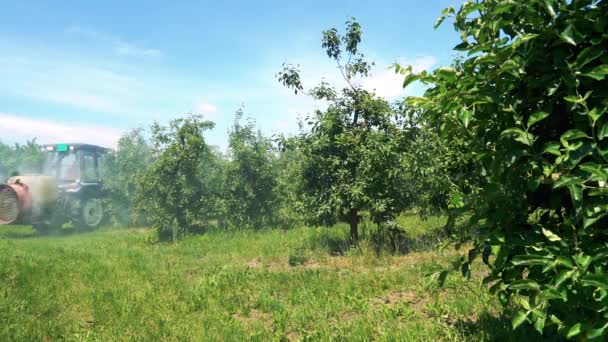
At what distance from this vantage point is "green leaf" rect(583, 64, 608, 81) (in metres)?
2.19

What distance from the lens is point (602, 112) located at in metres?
2.18

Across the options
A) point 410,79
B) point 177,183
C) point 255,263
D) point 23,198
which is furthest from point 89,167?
point 410,79

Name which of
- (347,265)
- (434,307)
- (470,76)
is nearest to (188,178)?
(347,265)

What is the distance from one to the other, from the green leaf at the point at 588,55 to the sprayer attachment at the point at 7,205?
1685cm

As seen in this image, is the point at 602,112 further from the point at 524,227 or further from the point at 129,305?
the point at 129,305

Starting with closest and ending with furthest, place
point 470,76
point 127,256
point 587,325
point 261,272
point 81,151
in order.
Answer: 1. point 587,325
2. point 470,76
3. point 261,272
4. point 127,256
5. point 81,151

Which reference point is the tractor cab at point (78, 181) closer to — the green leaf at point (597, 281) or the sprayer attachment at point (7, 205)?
the sprayer attachment at point (7, 205)

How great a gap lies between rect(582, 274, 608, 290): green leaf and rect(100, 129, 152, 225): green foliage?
15.6 metres

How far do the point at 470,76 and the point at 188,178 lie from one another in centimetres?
1155

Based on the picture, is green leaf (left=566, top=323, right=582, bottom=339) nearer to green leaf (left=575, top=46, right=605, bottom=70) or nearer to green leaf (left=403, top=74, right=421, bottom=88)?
green leaf (left=575, top=46, right=605, bottom=70)

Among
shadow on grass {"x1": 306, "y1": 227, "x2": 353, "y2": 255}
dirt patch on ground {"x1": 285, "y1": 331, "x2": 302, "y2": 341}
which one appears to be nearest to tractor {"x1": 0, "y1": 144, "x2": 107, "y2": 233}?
shadow on grass {"x1": 306, "y1": 227, "x2": 353, "y2": 255}

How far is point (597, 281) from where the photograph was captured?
200cm

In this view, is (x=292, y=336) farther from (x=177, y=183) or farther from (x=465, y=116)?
(x=177, y=183)

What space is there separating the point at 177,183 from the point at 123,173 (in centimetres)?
678
